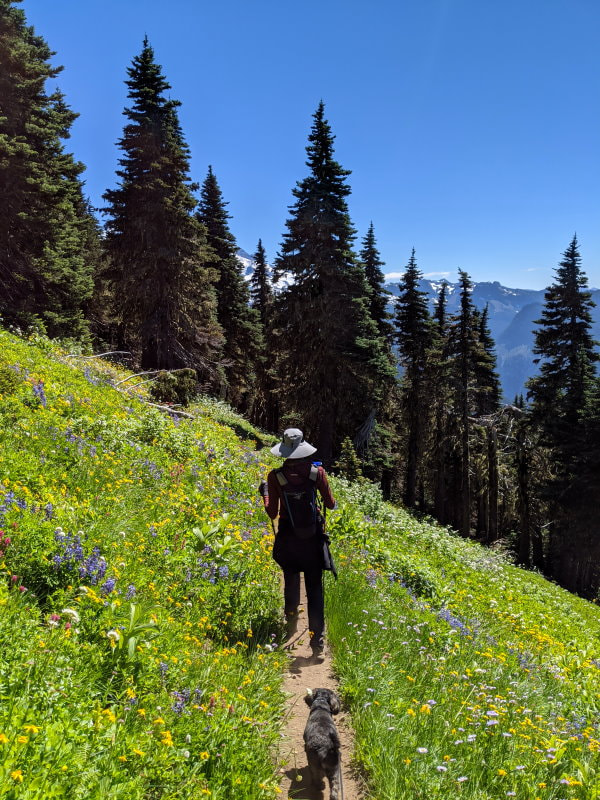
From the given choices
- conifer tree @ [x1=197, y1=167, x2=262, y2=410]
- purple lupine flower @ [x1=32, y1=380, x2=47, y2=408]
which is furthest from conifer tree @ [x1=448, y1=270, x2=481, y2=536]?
purple lupine flower @ [x1=32, y1=380, x2=47, y2=408]

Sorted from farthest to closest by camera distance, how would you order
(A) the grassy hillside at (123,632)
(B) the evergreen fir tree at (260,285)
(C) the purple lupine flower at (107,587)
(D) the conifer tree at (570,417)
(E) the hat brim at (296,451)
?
(B) the evergreen fir tree at (260,285)
(D) the conifer tree at (570,417)
(E) the hat brim at (296,451)
(C) the purple lupine flower at (107,587)
(A) the grassy hillside at (123,632)

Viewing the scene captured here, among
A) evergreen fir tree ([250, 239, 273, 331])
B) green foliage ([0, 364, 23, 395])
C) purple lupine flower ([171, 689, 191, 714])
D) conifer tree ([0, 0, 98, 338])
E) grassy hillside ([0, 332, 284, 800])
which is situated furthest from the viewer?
evergreen fir tree ([250, 239, 273, 331])

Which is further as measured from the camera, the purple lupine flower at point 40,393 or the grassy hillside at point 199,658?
the purple lupine flower at point 40,393

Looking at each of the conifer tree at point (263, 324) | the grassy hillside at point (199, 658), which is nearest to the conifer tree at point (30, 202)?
the grassy hillside at point (199, 658)

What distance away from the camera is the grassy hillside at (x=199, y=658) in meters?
2.79

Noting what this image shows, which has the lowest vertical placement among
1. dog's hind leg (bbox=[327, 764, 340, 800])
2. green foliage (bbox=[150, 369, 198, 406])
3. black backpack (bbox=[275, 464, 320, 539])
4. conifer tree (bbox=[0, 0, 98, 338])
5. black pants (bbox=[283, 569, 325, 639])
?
dog's hind leg (bbox=[327, 764, 340, 800])

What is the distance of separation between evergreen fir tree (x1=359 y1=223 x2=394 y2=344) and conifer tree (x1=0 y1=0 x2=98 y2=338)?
18676mm

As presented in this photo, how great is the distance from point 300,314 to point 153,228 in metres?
8.05

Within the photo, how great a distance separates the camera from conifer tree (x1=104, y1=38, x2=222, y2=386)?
74.0 feet

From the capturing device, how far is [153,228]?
22516 mm

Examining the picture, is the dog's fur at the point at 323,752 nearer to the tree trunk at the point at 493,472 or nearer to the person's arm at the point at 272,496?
the person's arm at the point at 272,496

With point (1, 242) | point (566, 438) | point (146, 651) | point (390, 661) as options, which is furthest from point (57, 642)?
point (566, 438)

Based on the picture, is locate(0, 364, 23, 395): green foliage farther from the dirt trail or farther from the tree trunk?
the tree trunk

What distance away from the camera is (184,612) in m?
4.82
